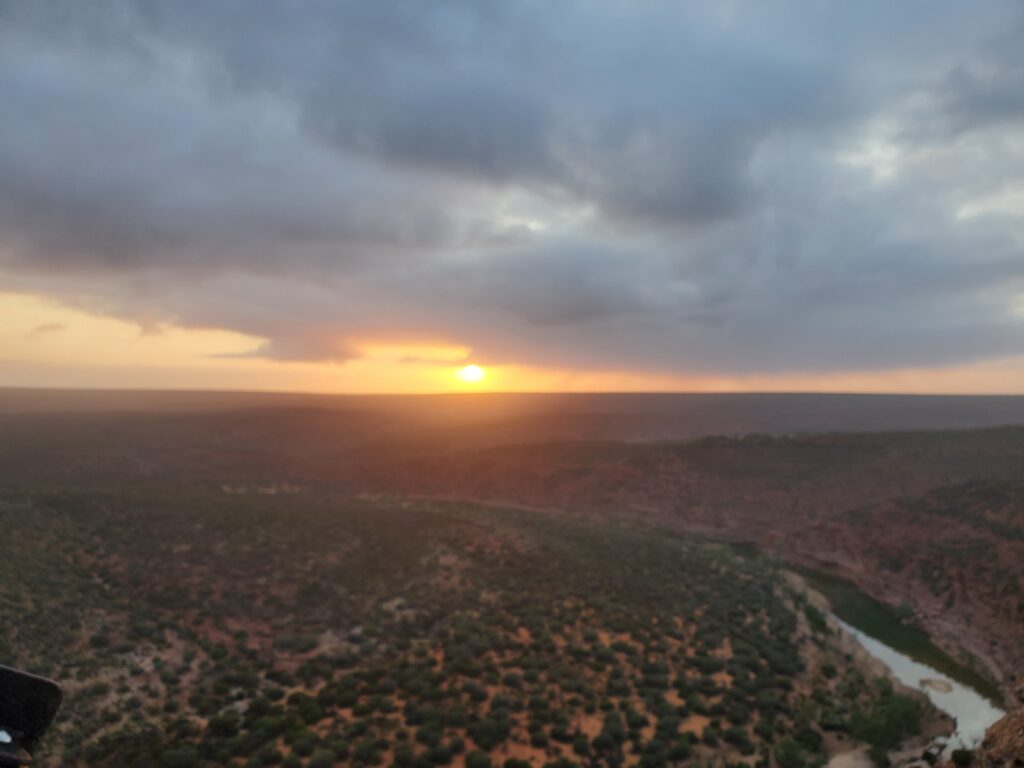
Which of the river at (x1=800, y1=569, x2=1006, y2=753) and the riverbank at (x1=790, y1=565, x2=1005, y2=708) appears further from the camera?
the riverbank at (x1=790, y1=565, x2=1005, y2=708)

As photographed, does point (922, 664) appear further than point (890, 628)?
No

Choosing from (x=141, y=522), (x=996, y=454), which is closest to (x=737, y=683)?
(x=141, y=522)

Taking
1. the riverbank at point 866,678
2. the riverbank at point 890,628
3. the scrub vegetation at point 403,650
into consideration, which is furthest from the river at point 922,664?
the scrub vegetation at point 403,650

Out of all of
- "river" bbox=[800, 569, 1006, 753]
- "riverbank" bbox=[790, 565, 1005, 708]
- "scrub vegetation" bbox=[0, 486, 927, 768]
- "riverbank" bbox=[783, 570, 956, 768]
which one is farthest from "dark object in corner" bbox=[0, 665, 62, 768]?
"riverbank" bbox=[790, 565, 1005, 708]

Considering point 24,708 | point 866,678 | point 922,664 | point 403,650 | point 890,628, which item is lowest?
point 890,628

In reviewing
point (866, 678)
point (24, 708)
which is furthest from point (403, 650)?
point (24, 708)

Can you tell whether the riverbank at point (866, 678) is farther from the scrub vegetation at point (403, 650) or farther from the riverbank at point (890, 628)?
the riverbank at point (890, 628)

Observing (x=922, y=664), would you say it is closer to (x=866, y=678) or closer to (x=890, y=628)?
(x=890, y=628)

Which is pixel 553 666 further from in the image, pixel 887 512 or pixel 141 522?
pixel 887 512

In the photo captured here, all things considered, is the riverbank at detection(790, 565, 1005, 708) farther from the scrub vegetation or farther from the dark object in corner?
the dark object in corner
